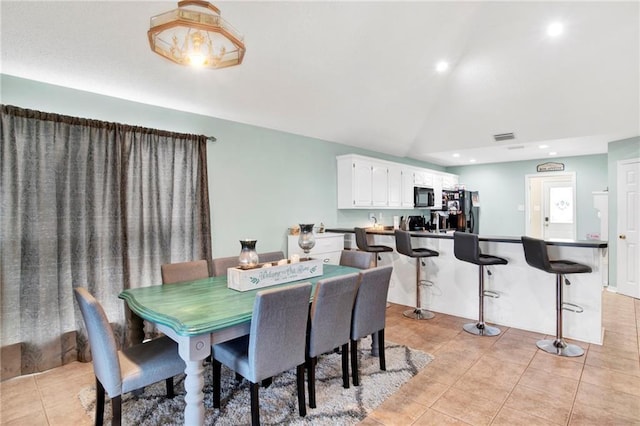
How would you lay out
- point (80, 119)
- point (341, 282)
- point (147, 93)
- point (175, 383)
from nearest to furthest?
point (341, 282), point (175, 383), point (80, 119), point (147, 93)

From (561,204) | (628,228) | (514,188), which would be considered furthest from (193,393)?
(561,204)

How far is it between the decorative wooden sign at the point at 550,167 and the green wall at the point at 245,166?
4530 millimetres

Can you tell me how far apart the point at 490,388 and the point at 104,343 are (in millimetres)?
2610

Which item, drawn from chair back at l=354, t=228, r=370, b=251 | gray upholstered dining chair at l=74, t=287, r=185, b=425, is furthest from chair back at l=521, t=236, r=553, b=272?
gray upholstered dining chair at l=74, t=287, r=185, b=425

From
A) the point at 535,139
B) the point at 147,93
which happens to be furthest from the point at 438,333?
the point at 147,93

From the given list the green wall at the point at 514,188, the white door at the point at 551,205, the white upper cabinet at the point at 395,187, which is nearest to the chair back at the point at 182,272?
the white upper cabinet at the point at 395,187

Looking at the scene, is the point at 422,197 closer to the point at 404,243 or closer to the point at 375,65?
the point at 404,243

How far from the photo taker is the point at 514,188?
7344 mm

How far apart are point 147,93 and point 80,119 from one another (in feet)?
2.08

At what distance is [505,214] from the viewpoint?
295 inches

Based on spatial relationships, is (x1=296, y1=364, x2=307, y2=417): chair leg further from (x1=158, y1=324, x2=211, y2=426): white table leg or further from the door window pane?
the door window pane

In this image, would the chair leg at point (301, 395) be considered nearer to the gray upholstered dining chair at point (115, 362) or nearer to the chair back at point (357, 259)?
the gray upholstered dining chair at point (115, 362)

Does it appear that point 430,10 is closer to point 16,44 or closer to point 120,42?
point 120,42

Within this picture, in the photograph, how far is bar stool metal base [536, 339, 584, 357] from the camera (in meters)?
3.00
